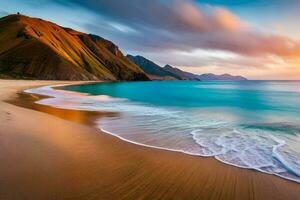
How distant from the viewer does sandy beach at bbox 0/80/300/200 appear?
540cm

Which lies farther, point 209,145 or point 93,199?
point 209,145

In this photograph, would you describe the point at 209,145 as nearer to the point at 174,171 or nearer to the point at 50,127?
the point at 174,171

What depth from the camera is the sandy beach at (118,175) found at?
5402 mm

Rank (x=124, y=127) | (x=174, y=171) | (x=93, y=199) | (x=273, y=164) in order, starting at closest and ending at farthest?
(x=93, y=199) → (x=174, y=171) → (x=273, y=164) → (x=124, y=127)

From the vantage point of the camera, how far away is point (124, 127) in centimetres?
1407

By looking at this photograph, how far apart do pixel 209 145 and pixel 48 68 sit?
135m

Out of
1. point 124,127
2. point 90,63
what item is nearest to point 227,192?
point 124,127

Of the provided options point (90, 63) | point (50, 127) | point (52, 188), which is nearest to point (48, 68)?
point (90, 63)

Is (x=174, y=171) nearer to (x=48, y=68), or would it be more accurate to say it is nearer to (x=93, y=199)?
(x=93, y=199)

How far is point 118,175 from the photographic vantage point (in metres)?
6.42

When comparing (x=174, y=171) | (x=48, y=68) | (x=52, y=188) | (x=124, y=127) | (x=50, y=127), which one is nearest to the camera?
(x=52, y=188)

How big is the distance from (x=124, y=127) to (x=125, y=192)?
8711 mm

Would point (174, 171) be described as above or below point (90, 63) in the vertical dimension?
below

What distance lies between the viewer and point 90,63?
180750 mm
